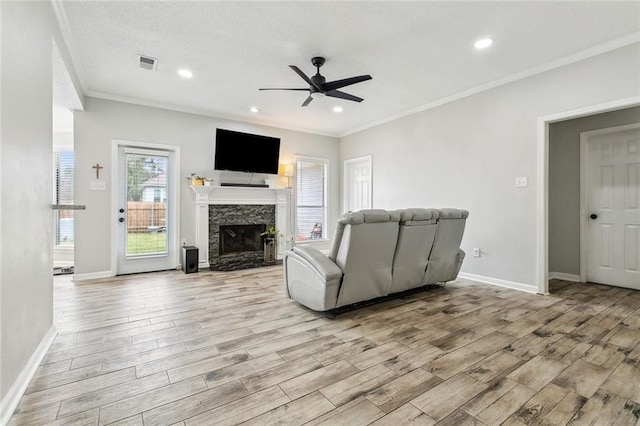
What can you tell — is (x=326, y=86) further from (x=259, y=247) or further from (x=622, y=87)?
(x=259, y=247)

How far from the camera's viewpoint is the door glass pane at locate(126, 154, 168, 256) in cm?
484

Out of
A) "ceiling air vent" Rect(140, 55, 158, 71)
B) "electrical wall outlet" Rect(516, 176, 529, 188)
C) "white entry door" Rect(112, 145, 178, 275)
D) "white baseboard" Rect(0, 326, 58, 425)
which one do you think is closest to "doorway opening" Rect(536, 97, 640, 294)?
"electrical wall outlet" Rect(516, 176, 529, 188)

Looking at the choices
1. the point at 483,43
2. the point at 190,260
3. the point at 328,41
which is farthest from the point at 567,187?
the point at 190,260

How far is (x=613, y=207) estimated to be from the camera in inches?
162

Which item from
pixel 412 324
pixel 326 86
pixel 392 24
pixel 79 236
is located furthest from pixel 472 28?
pixel 79 236

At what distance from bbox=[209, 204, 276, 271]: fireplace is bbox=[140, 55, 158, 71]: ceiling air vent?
240cm

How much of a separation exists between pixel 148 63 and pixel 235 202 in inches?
104

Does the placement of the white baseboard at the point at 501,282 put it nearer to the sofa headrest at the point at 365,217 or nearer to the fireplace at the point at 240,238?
the sofa headrest at the point at 365,217

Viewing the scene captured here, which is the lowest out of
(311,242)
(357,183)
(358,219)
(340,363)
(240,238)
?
(340,363)

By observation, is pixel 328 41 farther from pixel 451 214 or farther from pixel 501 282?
pixel 501 282

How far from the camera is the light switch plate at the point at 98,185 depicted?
450cm

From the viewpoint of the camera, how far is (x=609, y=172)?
4141 mm

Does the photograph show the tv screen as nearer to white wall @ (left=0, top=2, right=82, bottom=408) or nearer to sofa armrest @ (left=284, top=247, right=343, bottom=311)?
sofa armrest @ (left=284, top=247, right=343, bottom=311)

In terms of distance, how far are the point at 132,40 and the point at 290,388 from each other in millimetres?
3568
